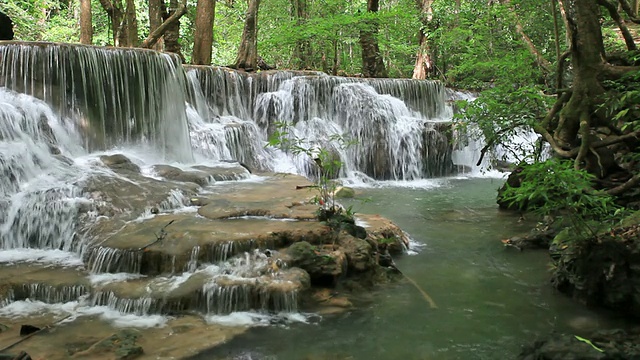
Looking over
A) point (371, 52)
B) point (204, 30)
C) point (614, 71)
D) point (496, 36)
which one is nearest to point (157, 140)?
point (204, 30)

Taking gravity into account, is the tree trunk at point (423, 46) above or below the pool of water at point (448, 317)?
above

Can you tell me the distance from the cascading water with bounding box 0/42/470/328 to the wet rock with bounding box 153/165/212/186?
0.12 metres

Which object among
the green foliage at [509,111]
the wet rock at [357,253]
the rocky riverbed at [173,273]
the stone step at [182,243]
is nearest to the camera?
the rocky riverbed at [173,273]

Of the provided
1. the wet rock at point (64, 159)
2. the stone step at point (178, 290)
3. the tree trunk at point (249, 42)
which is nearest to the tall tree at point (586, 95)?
the stone step at point (178, 290)

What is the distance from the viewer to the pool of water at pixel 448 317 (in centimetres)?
388

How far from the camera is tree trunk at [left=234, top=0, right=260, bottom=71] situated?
45.6 feet

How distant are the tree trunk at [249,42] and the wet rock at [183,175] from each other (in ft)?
21.6

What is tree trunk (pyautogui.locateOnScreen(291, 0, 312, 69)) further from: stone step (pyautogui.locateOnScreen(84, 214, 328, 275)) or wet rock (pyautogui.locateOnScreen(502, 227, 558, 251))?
stone step (pyautogui.locateOnScreen(84, 214, 328, 275))

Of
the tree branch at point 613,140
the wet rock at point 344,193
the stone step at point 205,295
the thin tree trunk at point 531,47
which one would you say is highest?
the thin tree trunk at point 531,47

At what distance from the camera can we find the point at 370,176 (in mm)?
13508

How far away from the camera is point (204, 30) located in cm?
1348

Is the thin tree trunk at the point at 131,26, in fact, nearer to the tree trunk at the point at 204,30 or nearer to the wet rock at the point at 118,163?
the tree trunk at the point at 204,30

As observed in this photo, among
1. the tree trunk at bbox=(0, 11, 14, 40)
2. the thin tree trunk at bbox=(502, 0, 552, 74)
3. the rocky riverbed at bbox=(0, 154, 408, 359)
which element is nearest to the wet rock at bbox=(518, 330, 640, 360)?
the rocky riverbed at bbox=(0, 154, 408, 359)

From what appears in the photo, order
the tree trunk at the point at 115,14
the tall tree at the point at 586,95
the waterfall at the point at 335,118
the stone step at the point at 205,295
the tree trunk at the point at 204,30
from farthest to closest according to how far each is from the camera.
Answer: the tree trunk at the point at 115,14 → the tree trunk at the point at 204,30 → the waterfall at the point at 335,118 → the tall tree at the point at 586,95 → the stone step at the point at 205,295
